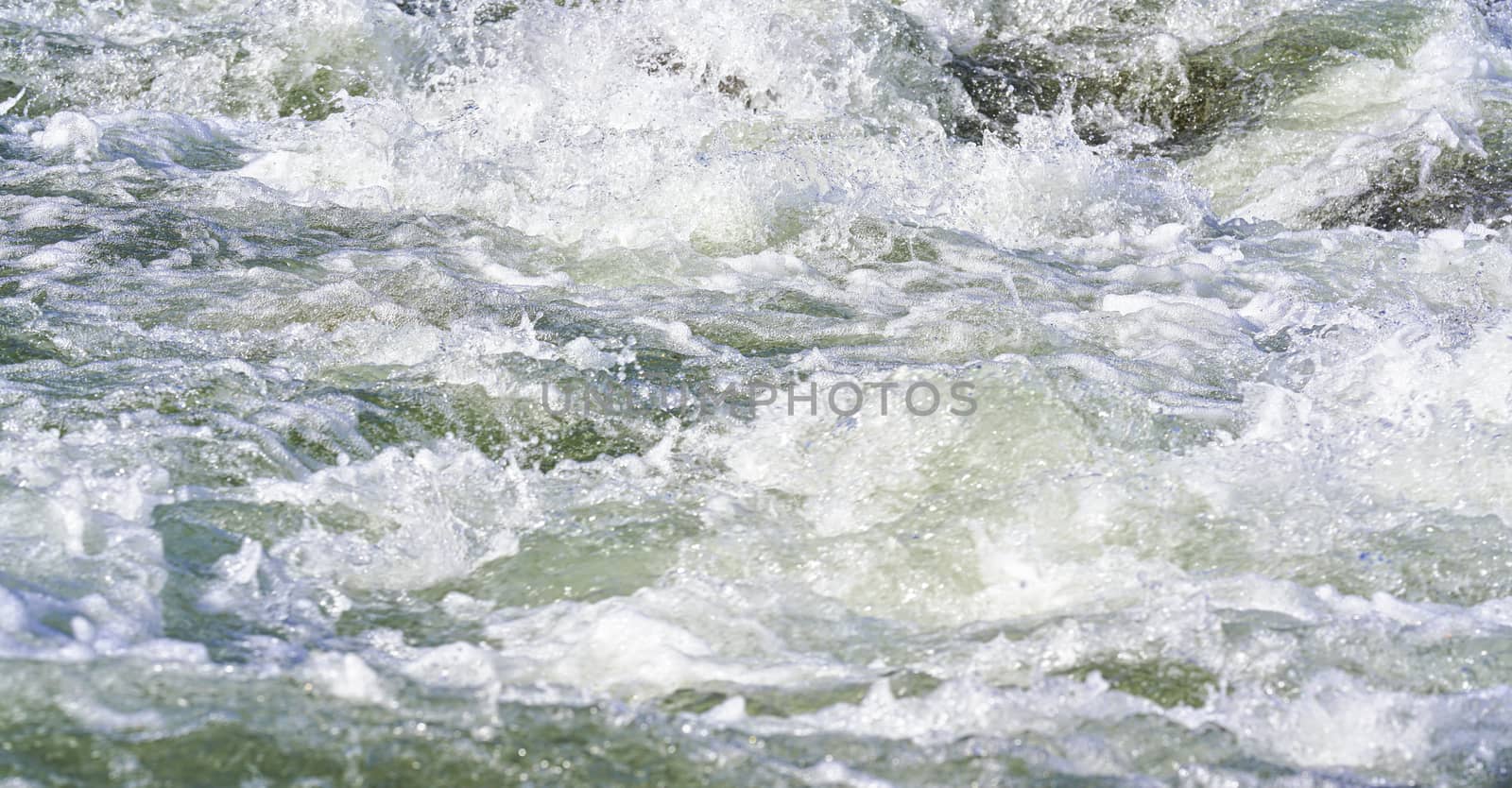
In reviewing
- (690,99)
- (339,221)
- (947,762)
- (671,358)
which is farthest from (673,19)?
(947,762)

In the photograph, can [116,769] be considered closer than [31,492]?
Yes

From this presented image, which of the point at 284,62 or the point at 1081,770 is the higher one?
the point at 284,62

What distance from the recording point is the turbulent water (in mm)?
1973

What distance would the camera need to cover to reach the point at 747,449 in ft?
10.4

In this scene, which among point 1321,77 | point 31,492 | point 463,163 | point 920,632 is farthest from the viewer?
point 1321,77

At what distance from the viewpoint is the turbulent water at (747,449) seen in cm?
197

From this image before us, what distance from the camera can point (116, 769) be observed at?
1.71 metres

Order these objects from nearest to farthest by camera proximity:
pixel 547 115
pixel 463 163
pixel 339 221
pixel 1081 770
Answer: pixel 1081 770
pixel 339 221
pixel 463 163
pixel 547 115

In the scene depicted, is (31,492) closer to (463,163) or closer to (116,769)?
(116,769)

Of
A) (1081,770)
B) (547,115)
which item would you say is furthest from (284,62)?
(1081,770)

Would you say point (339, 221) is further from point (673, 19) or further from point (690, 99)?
point (673, 19)

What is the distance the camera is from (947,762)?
1879mm

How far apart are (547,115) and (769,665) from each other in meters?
5.02

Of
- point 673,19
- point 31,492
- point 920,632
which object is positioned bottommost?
point 920,632
